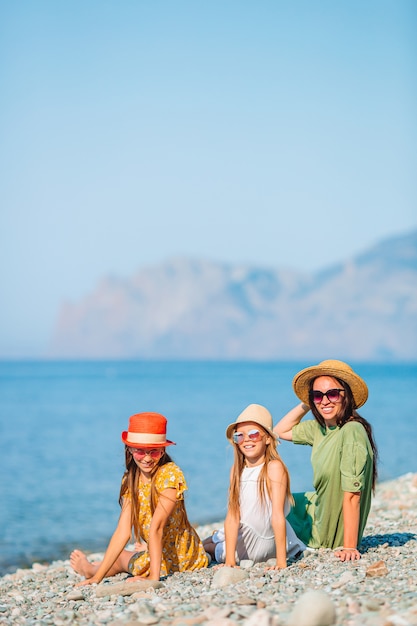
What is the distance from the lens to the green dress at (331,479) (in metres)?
7.06

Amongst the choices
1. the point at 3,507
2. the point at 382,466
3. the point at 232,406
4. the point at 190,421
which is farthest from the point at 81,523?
the point at 232,406

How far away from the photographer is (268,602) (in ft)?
18.4

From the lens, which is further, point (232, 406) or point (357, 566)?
point (232, 406)

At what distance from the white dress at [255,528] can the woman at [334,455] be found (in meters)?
0.34

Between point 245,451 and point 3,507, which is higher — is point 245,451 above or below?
above

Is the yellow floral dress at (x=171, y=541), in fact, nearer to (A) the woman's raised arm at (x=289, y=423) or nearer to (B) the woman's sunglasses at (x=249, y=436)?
(B) the woman's sunglasses at (x=249, y=436)

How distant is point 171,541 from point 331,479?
1.38 m

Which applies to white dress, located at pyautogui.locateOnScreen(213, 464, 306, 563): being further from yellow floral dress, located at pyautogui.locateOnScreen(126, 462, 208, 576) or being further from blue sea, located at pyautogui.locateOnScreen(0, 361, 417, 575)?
blue sea, located at pyautogui.locateOnScreen(0, 361, 417, 575)

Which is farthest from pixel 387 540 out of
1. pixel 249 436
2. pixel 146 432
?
pixel 146 432

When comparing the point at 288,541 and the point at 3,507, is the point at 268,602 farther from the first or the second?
the point at 3,507

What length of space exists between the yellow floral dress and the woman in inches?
39.1

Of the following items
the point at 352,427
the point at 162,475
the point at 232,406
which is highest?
the point at 232,406

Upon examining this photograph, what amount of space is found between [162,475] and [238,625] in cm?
205

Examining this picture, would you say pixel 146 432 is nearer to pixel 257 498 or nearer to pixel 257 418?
pixel 257 418
